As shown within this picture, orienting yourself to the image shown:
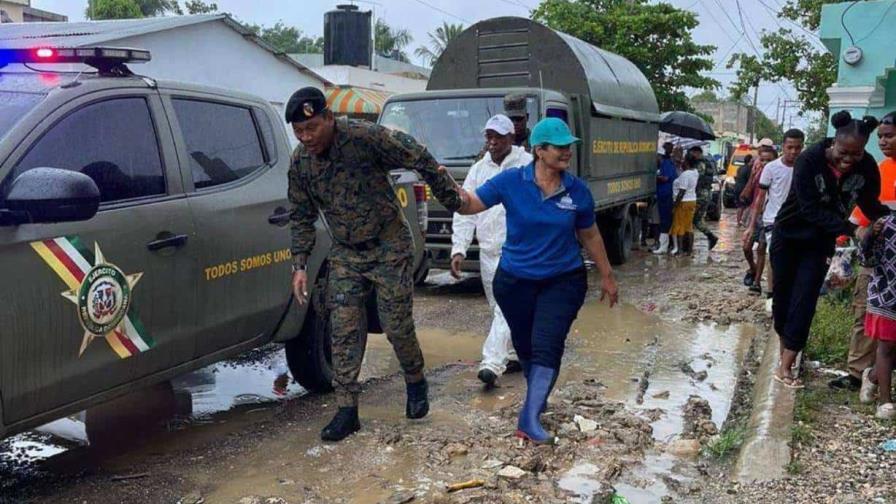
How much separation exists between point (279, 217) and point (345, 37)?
74.1 feet

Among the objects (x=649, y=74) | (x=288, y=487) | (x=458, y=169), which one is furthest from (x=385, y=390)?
(x=649, y=74)

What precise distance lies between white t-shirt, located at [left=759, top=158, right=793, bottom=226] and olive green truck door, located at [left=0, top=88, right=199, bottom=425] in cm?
551

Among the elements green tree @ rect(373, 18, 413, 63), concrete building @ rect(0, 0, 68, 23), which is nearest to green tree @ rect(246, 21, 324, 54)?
green tree @ rect(373, 18, 413, 63)

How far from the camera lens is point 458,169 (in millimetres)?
8547

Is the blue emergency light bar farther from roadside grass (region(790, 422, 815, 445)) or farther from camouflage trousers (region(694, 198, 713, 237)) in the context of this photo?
camouflage trousers (region(694, 198, 713, 237))

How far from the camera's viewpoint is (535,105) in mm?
8797

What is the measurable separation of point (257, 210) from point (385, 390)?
1568 millimetres

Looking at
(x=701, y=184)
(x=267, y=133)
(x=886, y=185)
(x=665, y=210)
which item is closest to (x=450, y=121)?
(x=267, y=133)

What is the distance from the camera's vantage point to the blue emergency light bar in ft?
12.0

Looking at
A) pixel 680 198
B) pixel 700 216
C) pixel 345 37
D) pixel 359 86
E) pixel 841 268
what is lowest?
pixel 700 216

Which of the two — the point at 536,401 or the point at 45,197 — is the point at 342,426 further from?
the point at 45,197

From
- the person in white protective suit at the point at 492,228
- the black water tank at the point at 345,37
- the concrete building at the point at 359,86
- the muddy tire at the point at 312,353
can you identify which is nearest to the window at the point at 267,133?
the muddy tire at the point at 312,353

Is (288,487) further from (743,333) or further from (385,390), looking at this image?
(743,333)

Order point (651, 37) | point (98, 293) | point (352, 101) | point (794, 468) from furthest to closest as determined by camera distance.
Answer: point (651, 37)
point (352, 101)
point (794, 468)
point (98, 293)
